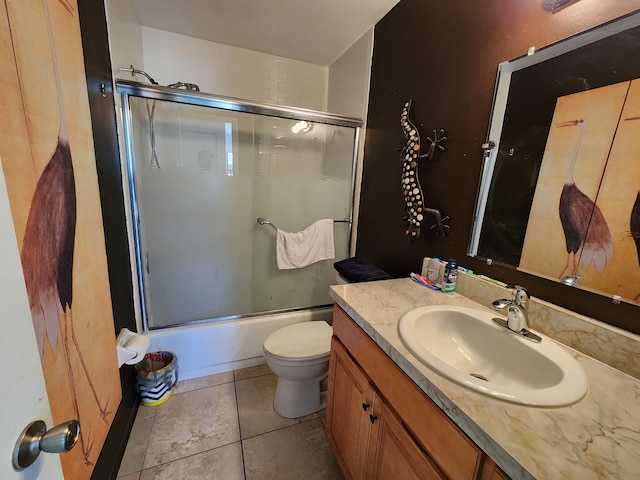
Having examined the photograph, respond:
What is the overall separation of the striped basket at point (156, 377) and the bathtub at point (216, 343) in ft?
0.20

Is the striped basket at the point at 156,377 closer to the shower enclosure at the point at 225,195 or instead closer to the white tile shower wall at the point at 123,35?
the shower enclosure at the point at 225,195

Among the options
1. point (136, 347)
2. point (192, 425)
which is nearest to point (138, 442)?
point (192, 425)

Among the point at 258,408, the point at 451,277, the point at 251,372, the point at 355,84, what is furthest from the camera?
the point at 355,84

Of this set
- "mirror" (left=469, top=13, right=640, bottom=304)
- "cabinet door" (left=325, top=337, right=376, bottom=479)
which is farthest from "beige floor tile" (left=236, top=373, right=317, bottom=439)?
"mirror" (left=469, top=13, right=640, bottom=304)

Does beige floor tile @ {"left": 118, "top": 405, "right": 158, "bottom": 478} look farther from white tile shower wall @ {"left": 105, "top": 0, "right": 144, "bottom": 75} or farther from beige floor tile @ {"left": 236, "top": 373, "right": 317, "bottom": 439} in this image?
white tile shower wall @ {"left": 105, "top": 0, "right": 144, "bottom": 75}

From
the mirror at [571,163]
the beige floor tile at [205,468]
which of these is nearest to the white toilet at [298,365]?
the beige floor tile at [205,468]

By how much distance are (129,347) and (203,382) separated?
2.25ft

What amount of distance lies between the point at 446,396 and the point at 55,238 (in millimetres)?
1073

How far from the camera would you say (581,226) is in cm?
82

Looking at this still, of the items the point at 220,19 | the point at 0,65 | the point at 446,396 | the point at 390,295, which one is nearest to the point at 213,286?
the point at 390,295

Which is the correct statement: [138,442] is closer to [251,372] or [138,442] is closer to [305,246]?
[251,372]

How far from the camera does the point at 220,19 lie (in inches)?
71.4

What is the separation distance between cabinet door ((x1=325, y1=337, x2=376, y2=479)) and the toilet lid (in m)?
0.25

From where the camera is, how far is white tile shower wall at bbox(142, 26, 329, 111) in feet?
6.68
